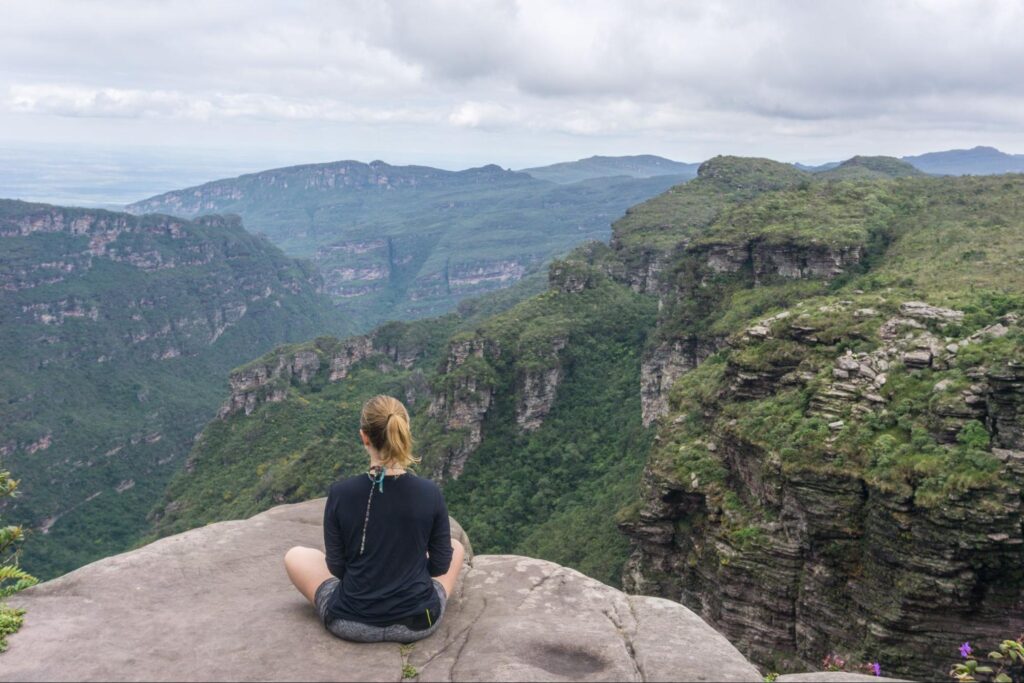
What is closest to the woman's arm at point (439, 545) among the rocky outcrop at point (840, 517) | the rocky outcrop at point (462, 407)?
the rocky outcrop at point (840, 517)

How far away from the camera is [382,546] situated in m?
7.11

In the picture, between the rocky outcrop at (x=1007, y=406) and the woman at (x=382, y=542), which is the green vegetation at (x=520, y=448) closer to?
the rocky outcrop at (x=1007, y=406)

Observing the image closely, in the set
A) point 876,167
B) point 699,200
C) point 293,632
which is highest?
point 876,167

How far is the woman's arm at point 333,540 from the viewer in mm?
7176

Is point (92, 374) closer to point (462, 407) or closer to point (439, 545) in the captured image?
point (462, 407)

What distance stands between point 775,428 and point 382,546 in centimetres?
2077

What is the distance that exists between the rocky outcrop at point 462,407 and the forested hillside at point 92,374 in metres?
60.5

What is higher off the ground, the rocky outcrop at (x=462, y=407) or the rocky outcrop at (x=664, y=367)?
the rocky outcrop at (x=664, y=367)

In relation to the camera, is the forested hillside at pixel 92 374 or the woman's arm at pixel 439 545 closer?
the woman's arm at pixel 439 545

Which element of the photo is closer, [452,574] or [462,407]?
[452,574]

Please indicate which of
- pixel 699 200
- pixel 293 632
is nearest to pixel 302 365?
pixel 699 200

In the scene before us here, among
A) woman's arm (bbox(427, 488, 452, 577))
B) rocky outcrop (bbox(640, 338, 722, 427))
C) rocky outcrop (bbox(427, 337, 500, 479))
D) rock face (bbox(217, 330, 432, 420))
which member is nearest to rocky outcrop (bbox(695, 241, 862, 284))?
rocky outcrop (bbox(640, 338, 722, 427))

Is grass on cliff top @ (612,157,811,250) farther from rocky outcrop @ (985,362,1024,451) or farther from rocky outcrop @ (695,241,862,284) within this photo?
rocky outcrop @ (985,362,1024,451)

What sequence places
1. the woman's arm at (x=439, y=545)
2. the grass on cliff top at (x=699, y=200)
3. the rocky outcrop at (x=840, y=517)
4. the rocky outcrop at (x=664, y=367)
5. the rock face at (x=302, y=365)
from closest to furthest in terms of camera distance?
the woman's arm at (x=439, y=545) < the rocky outcrop at (x=840, y=517) < the rocky outcrop at (x=664, y=367) < the grass on cliff top at (x=699, y=200) < the rock face at (x=302, y=365)
